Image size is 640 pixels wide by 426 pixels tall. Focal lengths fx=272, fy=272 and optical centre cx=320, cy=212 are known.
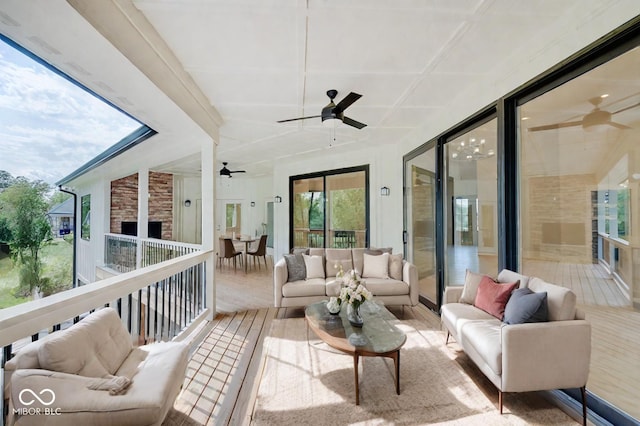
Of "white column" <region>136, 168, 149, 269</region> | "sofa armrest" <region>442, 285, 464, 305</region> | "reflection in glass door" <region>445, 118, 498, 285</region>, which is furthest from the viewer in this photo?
"white column" <region>136, 168, 149, 269</region>

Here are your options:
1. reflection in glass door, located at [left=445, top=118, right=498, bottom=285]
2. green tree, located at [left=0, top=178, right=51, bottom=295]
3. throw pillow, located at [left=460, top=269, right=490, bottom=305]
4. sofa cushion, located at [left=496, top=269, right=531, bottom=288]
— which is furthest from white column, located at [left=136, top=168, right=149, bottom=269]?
sofa cushion, located at [left=496, top=269, right=531, bottom=288]

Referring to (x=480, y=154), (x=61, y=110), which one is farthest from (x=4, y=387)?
(x=480, y=154)

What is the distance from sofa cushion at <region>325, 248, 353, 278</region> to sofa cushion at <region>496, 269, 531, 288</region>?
216 centimetres

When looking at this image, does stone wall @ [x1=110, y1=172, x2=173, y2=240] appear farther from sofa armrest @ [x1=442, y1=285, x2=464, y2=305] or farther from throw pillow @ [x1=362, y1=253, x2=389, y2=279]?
sofa armrest @ [x1=442, y1=285, x2=464, y2=305]

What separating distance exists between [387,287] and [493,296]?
1.52 metres

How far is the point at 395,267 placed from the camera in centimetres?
421

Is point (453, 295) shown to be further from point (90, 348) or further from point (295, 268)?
point (90, 348)

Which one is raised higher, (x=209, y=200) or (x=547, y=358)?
(x=209, y=200)

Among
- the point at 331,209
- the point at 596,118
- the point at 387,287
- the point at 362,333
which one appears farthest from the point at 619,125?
the point at 331,209

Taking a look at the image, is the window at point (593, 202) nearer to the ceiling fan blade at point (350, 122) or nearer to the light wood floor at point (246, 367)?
the light wood floor at point (246, 367)

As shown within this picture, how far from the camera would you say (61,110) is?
3082mm

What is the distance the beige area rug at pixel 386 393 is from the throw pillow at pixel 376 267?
1.35 m

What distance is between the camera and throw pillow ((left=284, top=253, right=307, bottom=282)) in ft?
13.6

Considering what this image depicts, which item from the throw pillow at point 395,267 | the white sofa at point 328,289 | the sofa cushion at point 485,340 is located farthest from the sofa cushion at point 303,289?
the sofa cushion at point 485,340
